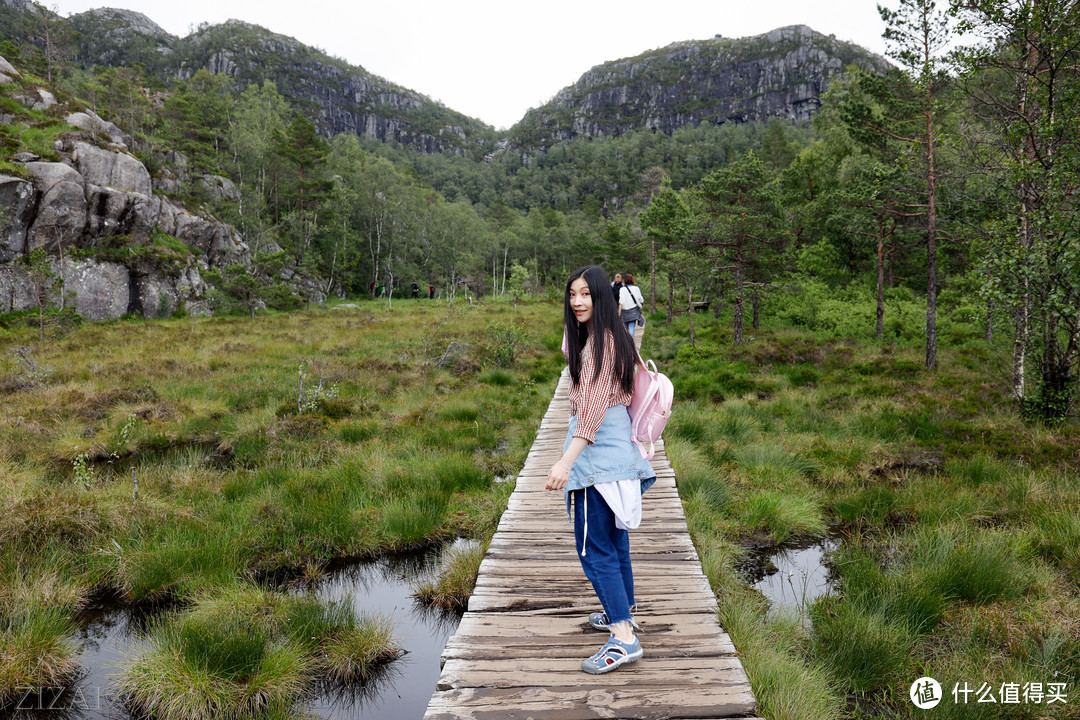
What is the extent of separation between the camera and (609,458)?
2.70 metres

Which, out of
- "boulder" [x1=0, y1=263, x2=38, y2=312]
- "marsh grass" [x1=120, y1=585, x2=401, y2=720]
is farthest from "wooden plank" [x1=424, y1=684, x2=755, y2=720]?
"boulder" [x1=0, y1=263, x2=38, y2=312]

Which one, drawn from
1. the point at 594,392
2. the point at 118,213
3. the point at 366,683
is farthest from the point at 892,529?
the point at 118,213

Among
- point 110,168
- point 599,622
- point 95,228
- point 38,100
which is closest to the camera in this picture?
point 599,622

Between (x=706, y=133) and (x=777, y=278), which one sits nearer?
(x=777, y=278)

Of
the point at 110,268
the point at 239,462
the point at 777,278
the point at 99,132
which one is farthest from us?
the point at 99,132

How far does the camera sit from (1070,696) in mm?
2914

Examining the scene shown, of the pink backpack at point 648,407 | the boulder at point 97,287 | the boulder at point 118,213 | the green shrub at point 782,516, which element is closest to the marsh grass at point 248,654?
the pink backpack at point 648,407

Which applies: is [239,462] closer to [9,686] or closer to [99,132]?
[9,686]

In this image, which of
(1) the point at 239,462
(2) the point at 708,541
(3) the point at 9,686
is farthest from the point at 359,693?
(1) the point at 239,462

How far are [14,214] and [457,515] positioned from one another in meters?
32.8

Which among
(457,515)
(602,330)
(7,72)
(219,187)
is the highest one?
(7,72)

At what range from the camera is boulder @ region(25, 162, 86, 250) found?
2617cm

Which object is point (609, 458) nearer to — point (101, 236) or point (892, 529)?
point (892, 529)

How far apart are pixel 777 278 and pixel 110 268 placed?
34.7m
